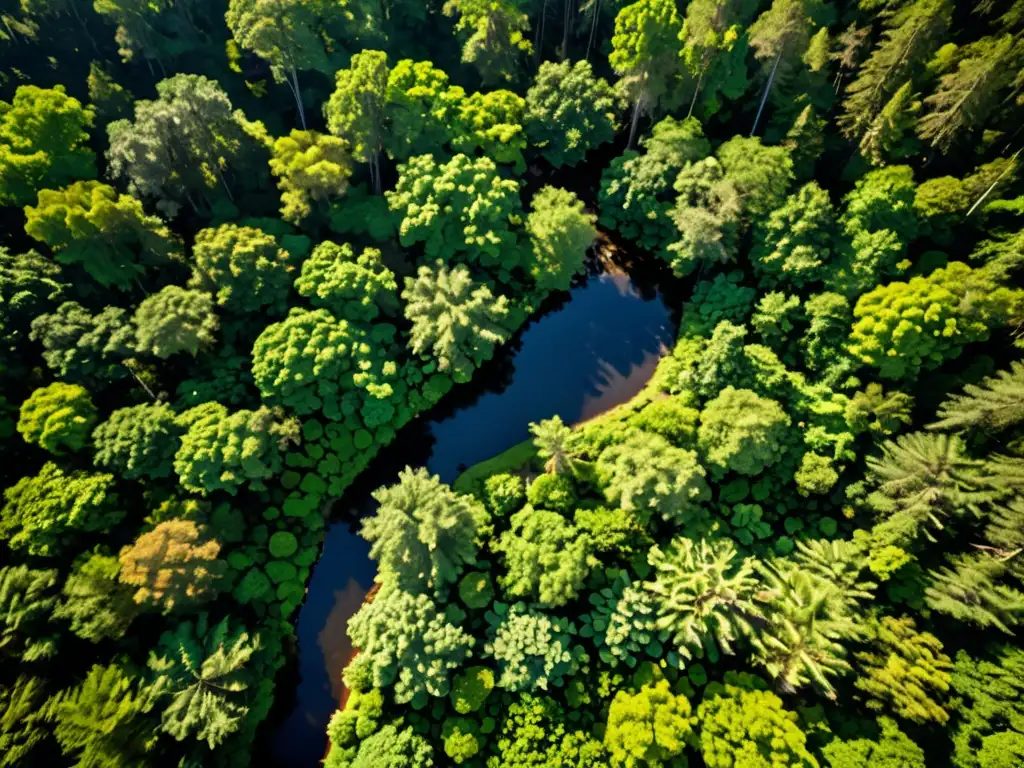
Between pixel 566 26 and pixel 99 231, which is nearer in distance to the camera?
pixel 99 231

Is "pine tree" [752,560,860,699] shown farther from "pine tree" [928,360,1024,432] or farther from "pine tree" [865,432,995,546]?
"pine tree" [928,360,1024,432]

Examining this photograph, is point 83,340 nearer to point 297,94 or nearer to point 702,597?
point 297,94

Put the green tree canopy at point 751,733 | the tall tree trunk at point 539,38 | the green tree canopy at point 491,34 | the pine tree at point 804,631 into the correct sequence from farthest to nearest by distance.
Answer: the tall tree trunk at point 539,38 < the green tree canopy at point 491,34 < the pine tree at point 804,631 < the green tree canopy at point 751,733

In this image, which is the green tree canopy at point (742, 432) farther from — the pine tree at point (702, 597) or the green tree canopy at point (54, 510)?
the green tree canopy at point (54, 510)

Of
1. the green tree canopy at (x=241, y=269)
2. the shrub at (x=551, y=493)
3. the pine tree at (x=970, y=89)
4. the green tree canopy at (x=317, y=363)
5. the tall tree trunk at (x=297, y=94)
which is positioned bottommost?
the shrub at (x=551, y=493)

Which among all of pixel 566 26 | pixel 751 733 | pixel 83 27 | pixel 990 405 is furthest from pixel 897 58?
pixel 83 27

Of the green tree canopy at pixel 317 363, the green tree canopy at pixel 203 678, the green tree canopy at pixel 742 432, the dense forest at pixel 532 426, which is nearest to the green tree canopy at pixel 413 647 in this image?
the dense forest at pixel 532 426
